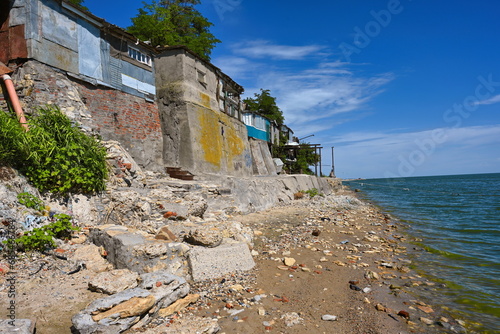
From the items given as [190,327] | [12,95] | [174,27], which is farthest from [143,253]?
[174,27]

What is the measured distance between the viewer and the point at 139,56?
40.4ft

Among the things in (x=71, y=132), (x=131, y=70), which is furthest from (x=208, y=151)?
(x=71, y=132)

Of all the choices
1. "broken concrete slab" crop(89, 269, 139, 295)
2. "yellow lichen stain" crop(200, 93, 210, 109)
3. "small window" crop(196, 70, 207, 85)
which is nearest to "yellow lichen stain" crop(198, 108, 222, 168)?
"yellow lichen stain" crop(200, 93, 210, 109)

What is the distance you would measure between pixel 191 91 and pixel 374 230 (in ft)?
34.4

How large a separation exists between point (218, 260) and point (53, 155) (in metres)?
4.10

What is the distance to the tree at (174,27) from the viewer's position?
1727 centimetres

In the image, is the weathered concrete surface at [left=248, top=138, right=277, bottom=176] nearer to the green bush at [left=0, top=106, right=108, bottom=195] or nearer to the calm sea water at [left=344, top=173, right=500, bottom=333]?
the calm sea water at [left=344, top=173, right=500, bottom=333]

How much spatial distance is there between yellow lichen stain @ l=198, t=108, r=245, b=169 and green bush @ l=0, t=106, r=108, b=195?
7600 millimetres

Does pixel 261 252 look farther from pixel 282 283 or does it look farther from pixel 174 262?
pixel 174 262

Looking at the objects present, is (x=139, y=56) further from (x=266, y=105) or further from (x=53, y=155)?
(x=266, y=105)

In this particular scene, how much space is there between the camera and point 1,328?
2.59 metres

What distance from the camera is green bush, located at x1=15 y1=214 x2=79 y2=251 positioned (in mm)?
4461

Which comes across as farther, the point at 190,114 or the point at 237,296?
the point at 190,114

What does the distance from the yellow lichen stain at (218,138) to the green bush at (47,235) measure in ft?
29.4
